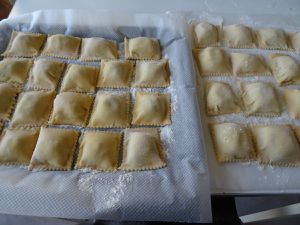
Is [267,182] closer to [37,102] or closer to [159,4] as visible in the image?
[37,102]

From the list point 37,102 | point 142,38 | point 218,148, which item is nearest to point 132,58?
point 142,38

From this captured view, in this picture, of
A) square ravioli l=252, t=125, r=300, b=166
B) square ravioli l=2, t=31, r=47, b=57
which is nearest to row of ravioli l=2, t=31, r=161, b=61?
square ravioli l=2, t=31, r=47, b=57

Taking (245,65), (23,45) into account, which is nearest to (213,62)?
(245,65)

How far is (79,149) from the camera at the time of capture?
127 centimetres

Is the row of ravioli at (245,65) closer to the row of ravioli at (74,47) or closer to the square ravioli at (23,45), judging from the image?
the row of ravioli at (74,47)

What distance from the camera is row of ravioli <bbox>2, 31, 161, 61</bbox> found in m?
1.58

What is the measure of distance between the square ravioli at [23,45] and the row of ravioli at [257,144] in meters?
1.07

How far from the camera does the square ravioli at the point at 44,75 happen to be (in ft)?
4.79

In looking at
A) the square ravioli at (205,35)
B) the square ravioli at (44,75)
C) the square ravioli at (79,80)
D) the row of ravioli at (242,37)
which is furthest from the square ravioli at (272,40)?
the square ravioli at (44,75)

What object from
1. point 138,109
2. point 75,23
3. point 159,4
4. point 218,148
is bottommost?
point 218,148

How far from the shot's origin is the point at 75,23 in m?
1.66

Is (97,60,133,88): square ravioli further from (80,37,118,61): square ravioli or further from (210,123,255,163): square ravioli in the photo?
(210,123,255,163): square ravioli

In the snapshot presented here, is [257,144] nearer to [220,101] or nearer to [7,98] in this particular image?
[220,101]

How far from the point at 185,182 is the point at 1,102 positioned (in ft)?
3.09
